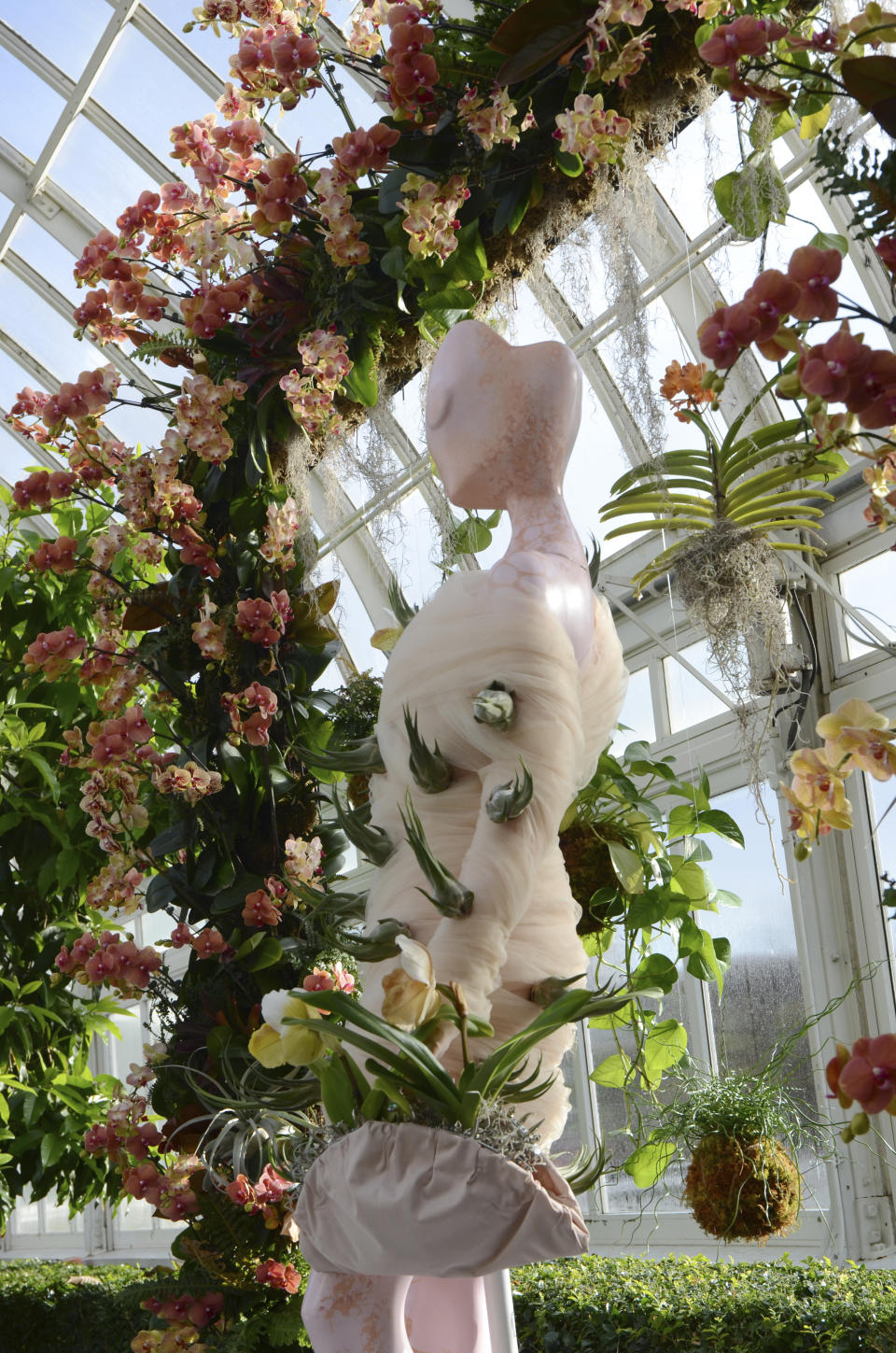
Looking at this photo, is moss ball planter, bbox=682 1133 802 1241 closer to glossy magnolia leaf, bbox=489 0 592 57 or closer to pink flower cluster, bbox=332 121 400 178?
pink flower cluster, bbox=332 121 400 178

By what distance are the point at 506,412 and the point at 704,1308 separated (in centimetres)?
201

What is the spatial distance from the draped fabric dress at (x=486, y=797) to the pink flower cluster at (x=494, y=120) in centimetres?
73

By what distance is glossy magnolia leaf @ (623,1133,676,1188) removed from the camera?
2.82 m

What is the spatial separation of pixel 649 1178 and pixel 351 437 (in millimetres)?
1840

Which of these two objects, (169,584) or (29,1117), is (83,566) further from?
(29,1117)

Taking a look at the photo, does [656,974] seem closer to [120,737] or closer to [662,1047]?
[662,1047]

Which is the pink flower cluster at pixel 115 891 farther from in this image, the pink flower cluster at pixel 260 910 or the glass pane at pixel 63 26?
the glass pane at pixel 63 26

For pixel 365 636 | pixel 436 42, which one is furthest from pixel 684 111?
pixel 365 636

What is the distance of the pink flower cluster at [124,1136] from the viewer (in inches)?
91.0

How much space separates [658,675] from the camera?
4.77 metres

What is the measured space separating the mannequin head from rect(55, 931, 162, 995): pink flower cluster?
1.20 metres

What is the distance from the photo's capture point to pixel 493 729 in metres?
1.47

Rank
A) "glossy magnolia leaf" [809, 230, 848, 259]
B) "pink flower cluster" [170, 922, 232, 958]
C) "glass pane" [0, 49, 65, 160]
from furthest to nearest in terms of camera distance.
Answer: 1. "glass pane" [0, 49, 65, 160]
2. "pink flower cluster" [170, 922, 232, 958]
3. "glossy magnolia leaf" [809, 230, 848, 259]

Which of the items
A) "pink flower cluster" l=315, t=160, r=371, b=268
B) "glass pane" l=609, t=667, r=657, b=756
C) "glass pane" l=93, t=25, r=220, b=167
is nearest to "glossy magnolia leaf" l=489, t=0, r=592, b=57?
"pink flower cluster" l=315, t=160, r=371, b=268
